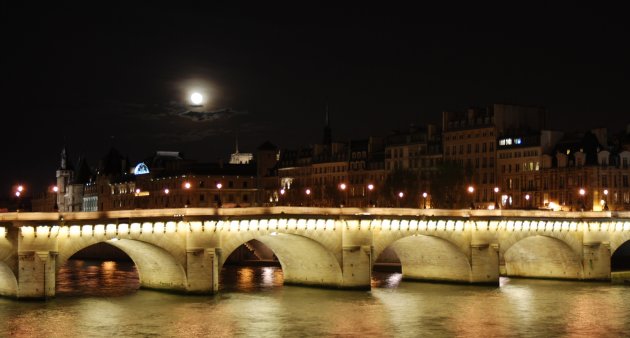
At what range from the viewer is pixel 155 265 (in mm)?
74438

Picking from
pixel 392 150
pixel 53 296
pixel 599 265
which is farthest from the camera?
pixel 392 150

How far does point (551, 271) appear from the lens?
92.3 meters

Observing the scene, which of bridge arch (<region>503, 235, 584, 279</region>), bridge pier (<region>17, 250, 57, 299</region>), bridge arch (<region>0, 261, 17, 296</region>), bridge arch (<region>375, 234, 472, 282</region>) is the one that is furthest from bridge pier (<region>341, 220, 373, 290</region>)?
bridge arch (<region>0, 261, 17, 296</region>)

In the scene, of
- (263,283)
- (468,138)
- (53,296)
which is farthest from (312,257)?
(468,138)

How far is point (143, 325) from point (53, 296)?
9.63 metres

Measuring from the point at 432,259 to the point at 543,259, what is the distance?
11.4 meters

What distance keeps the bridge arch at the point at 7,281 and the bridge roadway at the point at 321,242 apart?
10 centimetres

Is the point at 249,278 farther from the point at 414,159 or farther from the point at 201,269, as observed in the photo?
the point at 414,159

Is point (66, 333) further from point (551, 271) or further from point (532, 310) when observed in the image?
point (551, 271)

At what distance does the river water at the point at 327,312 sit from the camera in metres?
57.5

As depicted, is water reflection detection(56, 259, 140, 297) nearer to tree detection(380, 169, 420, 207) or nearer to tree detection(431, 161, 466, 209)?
tree detection(380, 169, 420, 207)

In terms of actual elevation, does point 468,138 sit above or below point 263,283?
above

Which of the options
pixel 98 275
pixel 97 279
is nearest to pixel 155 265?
pixel 97 279

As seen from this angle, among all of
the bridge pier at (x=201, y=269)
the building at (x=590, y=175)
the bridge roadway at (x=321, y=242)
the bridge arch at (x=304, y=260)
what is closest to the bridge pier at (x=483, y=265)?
the bridge roadway at (x=321, y=242)
